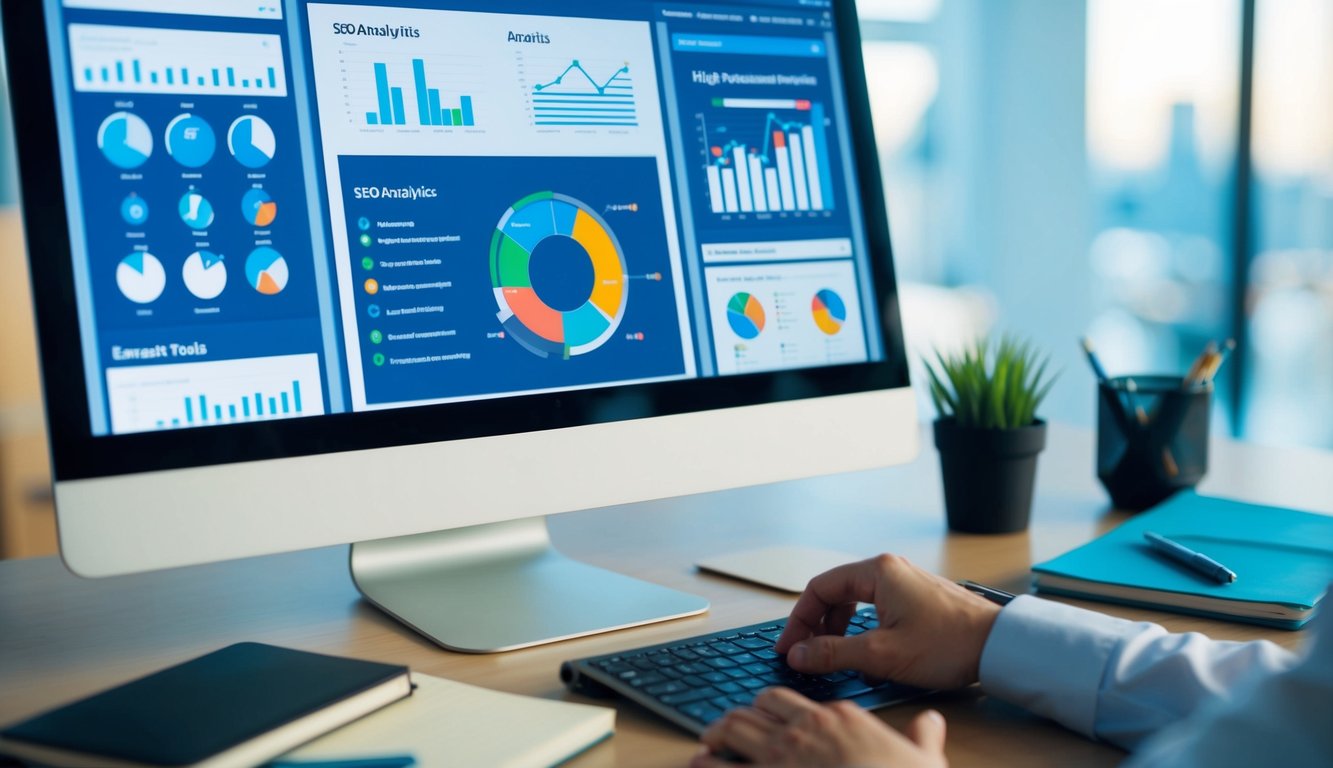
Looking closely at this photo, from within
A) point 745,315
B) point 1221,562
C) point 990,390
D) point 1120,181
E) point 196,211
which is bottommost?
point 1221,562

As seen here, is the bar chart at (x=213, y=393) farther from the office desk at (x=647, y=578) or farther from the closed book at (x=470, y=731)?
the closed book at (x=470, y=731)

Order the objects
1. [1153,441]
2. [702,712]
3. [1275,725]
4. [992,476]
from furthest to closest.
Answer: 1. [1153,441]
2. [992,476]
3. [702,712]
4. [1275,725]

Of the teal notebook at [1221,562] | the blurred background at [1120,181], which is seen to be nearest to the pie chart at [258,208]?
the teal notebook at [1221,562]

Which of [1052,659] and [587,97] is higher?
[587,97]

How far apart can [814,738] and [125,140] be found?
556 mm

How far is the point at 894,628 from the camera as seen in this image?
757 millimetres

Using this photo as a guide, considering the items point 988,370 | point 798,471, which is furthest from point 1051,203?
point 798,471

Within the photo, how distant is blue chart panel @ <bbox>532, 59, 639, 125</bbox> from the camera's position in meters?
0.90

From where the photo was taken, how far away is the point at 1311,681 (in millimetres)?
559

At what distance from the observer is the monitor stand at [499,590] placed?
866mm

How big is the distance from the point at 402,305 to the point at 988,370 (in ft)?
2.19

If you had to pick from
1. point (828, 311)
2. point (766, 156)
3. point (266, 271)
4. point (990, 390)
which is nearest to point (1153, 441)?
point (990, 390)

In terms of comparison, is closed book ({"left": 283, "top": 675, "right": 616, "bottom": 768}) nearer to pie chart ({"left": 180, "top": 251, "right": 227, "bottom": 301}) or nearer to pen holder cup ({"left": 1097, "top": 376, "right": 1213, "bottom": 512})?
pie chart ({"left": 180, "top": 251, "right": 227, "bottom": 301})

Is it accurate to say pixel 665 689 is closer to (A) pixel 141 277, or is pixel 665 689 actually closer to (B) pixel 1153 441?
(A) pixel 141 277
